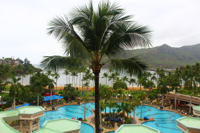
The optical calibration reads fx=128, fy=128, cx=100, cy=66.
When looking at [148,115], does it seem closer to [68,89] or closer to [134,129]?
[68,89]

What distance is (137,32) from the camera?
5.32 m

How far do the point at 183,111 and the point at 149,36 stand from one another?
24134mm

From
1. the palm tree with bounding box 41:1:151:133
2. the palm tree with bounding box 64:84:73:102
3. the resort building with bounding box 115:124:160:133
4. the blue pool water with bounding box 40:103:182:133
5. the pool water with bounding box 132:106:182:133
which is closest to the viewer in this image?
the palm tree with bounding box 41:1:151:133

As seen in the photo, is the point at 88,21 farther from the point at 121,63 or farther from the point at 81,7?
the point at 121,63

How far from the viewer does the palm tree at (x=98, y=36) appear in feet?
16.9

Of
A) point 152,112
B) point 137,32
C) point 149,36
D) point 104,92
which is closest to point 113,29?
point 137,32

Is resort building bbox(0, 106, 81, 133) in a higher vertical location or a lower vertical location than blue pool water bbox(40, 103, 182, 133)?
higher

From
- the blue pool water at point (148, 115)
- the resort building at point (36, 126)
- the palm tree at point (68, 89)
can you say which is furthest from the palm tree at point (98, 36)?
the palm tree at point (68, 89)

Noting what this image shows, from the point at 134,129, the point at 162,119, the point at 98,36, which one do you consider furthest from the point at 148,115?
the point at 98,36

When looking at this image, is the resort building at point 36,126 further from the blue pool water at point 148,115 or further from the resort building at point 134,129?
the blue pool water at point 148,115

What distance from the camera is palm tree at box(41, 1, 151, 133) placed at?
203 inches

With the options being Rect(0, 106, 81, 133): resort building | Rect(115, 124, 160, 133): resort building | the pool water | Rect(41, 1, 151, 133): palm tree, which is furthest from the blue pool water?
Rect(41, 1, 151, 133): palm tree

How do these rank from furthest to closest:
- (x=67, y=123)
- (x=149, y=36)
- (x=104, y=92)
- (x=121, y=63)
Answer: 1. (x=104, y=92)
2. (x=67, y=123)
3. (x=121, y=63)
4. (x=149, y=36)

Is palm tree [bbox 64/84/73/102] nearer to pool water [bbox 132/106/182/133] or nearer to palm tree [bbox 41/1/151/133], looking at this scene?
pool water [bbox 132/106/182/133]
